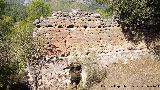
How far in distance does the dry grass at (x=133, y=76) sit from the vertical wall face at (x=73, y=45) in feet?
1.62

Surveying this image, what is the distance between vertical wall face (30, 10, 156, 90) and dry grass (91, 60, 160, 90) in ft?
1.62

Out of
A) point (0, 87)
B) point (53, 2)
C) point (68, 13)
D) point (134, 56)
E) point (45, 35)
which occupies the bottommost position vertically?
point (0, 87)

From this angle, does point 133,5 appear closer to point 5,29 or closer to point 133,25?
point 133,25

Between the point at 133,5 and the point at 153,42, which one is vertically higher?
the point at 133,5

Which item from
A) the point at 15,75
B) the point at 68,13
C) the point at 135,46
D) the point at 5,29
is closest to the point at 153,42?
the point at 135,46

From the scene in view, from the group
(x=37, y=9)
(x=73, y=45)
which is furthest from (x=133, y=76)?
(x=37, y=9)

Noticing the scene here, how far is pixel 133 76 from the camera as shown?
17703 mm

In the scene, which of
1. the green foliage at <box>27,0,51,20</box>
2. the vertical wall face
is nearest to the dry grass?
the vertical wall face

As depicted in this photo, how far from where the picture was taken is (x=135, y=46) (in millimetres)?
19156

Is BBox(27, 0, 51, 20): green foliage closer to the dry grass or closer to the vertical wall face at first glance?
the vertical wall face

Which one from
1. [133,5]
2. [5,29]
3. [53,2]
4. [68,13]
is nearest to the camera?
[133,5]

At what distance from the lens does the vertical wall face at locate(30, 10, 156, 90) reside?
1859cm

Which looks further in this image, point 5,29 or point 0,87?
point 5,29

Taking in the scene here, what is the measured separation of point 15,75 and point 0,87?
1350mm
